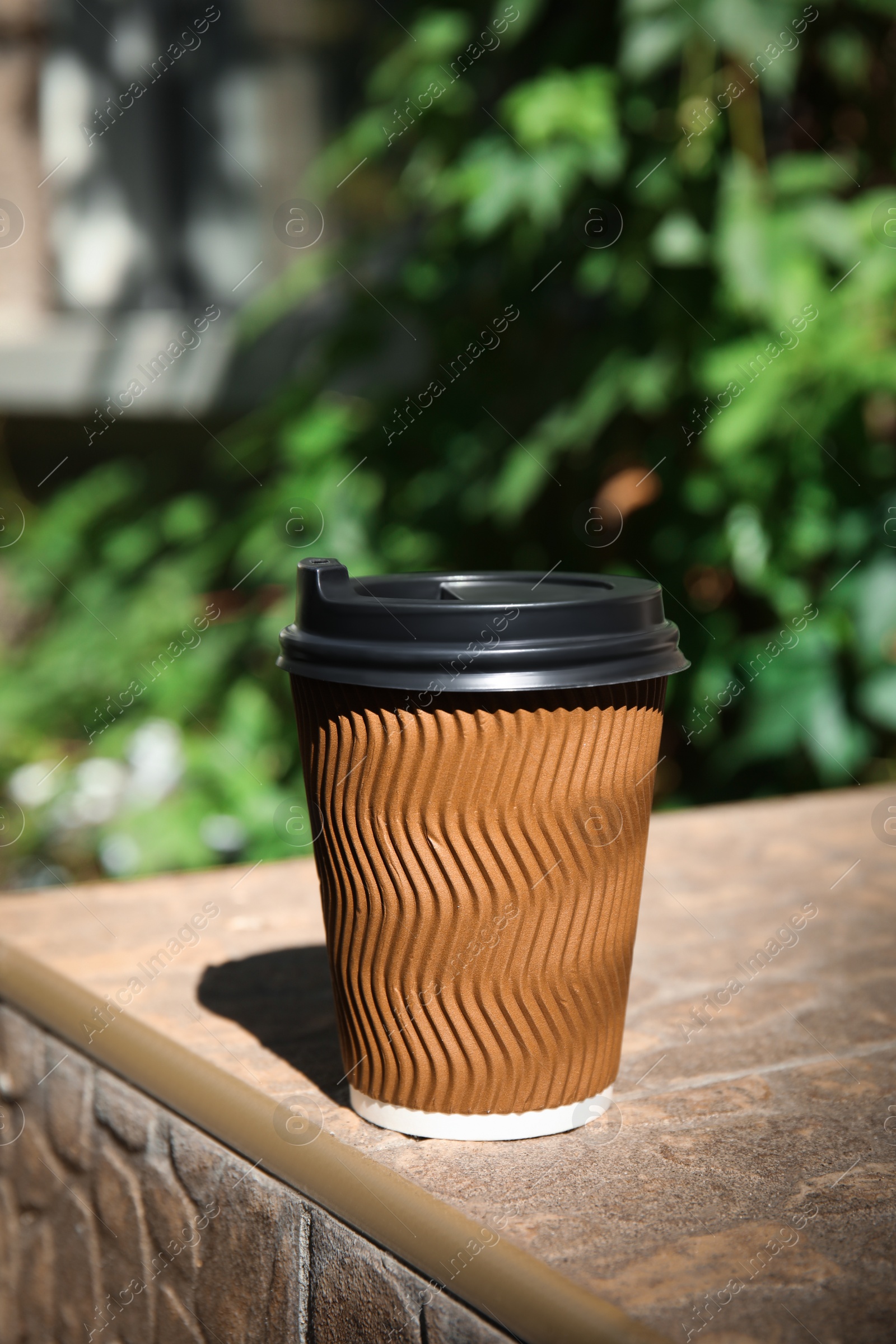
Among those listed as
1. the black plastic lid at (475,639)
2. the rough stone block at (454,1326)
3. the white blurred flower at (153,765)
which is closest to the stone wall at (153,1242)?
the rough stone block at (454,1326)

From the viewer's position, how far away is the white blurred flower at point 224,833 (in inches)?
144

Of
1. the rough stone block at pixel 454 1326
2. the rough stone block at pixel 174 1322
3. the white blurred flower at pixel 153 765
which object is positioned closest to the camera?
the rough stone block at pixel 454 1326

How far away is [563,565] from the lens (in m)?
3.69

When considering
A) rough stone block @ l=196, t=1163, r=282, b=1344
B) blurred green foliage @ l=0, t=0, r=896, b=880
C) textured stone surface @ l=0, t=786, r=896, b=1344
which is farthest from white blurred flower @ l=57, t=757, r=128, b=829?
rough stone block @ l=196, t=1163, r=282, b=1344

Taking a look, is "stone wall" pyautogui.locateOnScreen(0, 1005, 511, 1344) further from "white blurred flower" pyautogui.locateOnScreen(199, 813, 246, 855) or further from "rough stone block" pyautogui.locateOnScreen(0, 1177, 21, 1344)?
"white blurred flower" pyautogui.locateOnScreen(199, 813, 246, 855)

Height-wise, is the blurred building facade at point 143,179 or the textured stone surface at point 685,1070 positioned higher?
the blurred building facade at point 143,179

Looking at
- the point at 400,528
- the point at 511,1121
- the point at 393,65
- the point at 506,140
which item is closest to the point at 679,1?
the point at 506,140

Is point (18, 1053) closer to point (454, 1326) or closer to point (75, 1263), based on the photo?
point (75, 1263)

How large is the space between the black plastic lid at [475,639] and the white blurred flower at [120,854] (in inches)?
88.9

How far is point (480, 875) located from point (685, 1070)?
53cm

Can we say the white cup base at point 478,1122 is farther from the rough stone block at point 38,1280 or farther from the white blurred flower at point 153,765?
the white blurred flower at point 153,765

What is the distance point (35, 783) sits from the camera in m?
4.06

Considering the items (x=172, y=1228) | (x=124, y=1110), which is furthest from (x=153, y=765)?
(x=172, y=1228)

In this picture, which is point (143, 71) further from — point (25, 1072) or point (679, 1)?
point (25, 1072)
